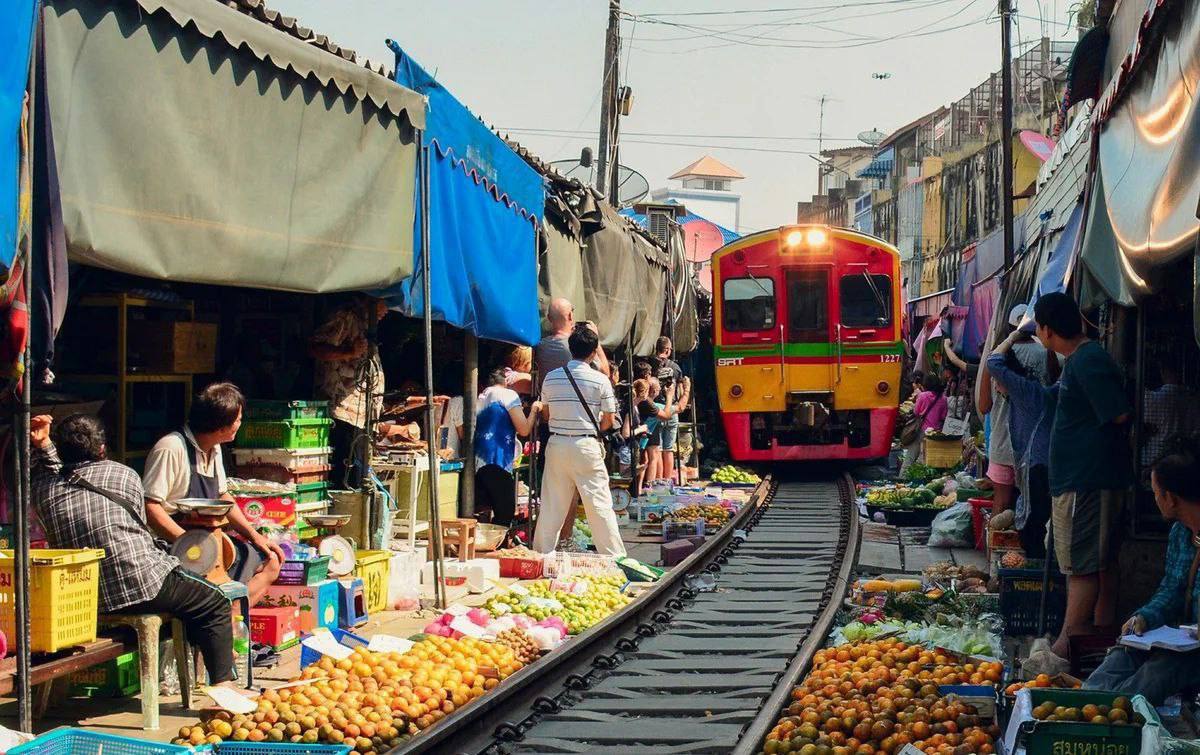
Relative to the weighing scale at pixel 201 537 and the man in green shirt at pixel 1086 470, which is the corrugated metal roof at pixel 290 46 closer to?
the weighing scale at pixel 201 537

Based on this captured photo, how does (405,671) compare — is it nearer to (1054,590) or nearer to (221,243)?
(221,243)

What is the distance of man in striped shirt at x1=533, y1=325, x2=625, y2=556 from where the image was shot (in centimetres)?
1052

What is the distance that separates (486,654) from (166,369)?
2.68m

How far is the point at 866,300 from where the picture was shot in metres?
20.4

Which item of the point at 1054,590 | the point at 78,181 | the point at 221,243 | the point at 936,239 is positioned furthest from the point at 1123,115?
the point at 936,239

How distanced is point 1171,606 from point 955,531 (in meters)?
6.83

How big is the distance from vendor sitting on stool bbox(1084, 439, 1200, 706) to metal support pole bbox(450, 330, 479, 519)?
635cm

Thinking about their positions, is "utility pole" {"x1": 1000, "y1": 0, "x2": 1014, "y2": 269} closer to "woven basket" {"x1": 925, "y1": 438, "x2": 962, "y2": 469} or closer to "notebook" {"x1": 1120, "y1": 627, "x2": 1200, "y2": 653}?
"woven basket" {"x1": 925, "y1": 438, "x2": 962, "y2": 469}

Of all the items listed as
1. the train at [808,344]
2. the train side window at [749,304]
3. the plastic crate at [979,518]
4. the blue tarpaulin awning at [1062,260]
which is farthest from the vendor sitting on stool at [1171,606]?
the train side window at [749,304]

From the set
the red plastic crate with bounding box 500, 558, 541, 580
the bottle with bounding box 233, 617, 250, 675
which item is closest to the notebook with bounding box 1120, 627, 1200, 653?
the bottle with bounding box 233, 617, 250, 675

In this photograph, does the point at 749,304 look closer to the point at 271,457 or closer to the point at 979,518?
the point at 979,518

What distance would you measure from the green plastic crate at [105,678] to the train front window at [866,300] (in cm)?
1499

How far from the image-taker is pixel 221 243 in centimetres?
663

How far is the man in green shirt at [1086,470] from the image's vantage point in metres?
7.13
